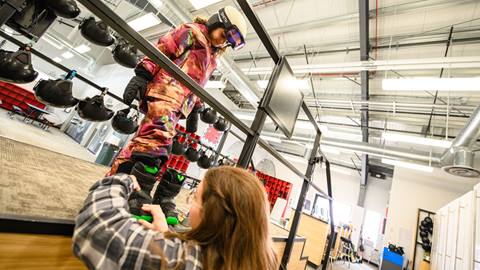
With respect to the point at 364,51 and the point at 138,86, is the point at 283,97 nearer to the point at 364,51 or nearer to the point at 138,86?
the point at 138,86

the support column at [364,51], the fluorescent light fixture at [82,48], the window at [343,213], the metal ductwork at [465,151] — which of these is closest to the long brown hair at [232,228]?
the support column at [364,51]

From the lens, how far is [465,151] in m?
5.00

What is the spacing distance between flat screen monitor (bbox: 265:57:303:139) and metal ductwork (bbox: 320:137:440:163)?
628 centimetres

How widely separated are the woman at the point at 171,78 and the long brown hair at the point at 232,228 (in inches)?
21.7

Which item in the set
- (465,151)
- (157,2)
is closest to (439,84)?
(465,151)

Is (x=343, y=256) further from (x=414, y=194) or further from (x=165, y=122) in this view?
(x=165, y=122)

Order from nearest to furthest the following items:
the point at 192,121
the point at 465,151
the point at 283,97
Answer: the point at 283,97 → the point at 192,121 → the point at 465,151

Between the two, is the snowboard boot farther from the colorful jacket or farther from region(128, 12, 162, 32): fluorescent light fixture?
region(128, 12, 162, 32): fluorescent light fixture

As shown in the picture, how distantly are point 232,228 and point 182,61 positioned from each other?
42.3 inches

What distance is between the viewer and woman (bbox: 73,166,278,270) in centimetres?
53

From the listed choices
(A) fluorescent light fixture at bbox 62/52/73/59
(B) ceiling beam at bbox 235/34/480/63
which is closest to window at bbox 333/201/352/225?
(B) ceiling beam at bbox 235/34/480/63

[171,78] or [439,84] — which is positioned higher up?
[439,84]

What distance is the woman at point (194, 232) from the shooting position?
533 mm

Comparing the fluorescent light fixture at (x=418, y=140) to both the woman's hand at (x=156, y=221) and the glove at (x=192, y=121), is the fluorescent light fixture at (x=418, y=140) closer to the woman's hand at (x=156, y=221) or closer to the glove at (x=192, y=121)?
the glove at (x=192, y=121)
